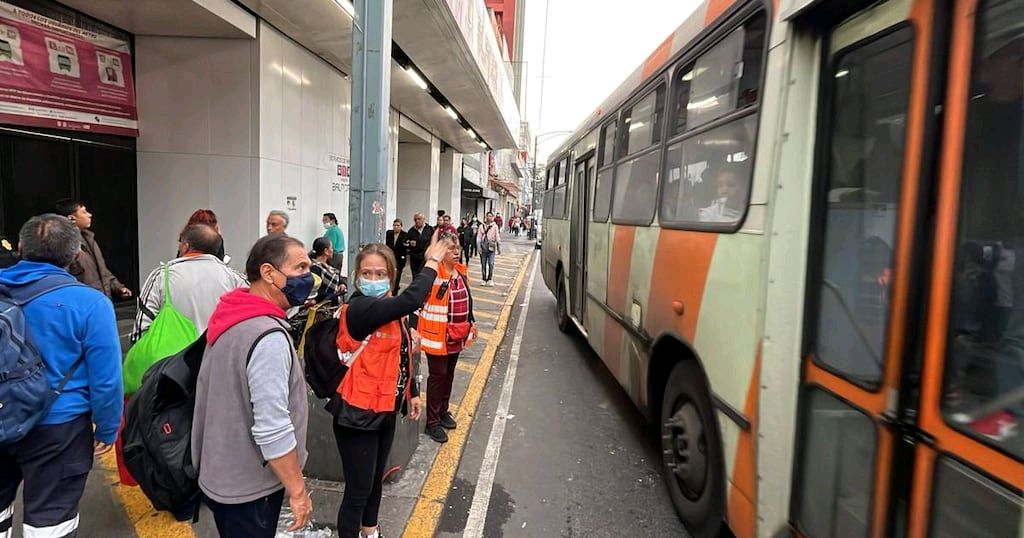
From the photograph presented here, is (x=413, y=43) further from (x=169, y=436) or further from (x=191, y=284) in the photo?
(x=169, y=436)

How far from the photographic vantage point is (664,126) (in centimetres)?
411

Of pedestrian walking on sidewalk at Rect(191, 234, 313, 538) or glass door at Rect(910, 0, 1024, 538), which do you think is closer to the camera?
glass door at Rect(910, 0, 1024, 538)

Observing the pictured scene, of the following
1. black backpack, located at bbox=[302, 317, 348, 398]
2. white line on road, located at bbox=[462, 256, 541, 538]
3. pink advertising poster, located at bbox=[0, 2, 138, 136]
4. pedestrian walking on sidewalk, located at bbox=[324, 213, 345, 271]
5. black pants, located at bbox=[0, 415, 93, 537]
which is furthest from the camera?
pedestrian walking on sidewalk, located at bbox=[324, 213, 345, 271]

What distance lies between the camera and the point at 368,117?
4.27m

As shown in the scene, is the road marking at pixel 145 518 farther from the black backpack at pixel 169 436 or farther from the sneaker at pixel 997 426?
the sneaker at pixel 997 426

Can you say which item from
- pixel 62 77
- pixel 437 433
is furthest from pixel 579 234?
pixel 62 77

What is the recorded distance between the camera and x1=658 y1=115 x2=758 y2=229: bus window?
278cm

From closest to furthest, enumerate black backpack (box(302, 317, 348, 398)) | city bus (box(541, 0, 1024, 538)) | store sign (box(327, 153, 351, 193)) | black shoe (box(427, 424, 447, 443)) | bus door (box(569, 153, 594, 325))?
city bus (box(541, 0, 1024, 538)) < black backpack (box(302, 317, 348, 398)) < black shoe (box(427, 424, 447, 443)) < bus door (box(569, 153, 594, 325)) < store sign (box(327, 153, 351, 193))

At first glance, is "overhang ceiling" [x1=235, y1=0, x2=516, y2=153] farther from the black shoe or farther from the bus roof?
the black shoe

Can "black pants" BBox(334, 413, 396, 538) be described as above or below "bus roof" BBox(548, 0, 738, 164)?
below

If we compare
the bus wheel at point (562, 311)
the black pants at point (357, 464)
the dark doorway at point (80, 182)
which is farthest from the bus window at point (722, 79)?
the dark doorway at point (80, 182)

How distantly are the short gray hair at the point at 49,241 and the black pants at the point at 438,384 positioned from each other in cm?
250

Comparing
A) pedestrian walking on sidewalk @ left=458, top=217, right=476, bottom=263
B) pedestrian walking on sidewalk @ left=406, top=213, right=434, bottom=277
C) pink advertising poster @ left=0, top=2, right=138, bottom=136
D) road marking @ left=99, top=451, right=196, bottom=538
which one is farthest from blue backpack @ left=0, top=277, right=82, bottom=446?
pedestrian walking on sidewalk @ left=458, top=217, right=476, bottom=263

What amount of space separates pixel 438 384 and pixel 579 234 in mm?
3651
